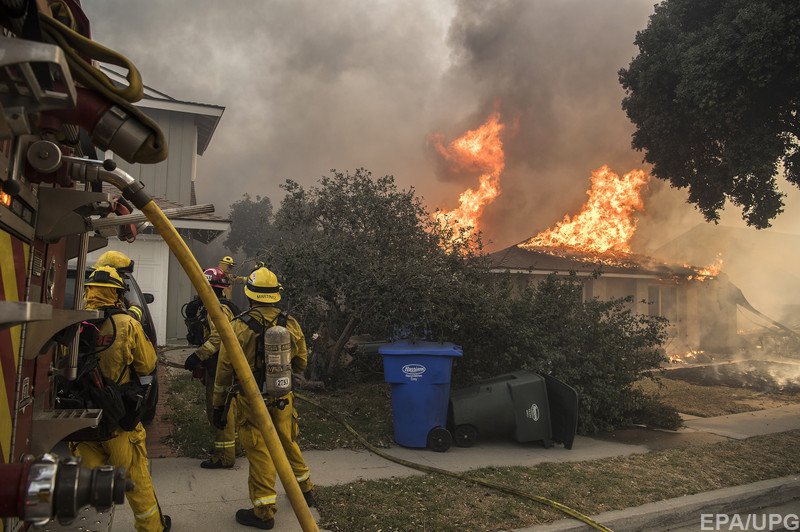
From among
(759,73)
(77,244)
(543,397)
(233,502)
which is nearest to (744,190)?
(759,73)

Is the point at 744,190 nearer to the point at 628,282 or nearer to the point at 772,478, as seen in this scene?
the point at 772,478

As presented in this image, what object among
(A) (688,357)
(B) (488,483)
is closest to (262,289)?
(B) (488,483)

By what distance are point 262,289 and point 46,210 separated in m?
2.59

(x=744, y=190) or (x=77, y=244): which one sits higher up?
(x=744, y=190)

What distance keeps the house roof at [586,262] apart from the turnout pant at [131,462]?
48.3 ft

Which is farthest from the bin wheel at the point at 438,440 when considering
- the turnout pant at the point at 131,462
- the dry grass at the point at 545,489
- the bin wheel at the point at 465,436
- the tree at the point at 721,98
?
the tree at the point at 721,98

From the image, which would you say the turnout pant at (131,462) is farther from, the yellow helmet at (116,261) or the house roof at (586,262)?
the house roof at (586,262)

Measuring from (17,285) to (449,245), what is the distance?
24.4ft

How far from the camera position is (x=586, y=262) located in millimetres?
17859

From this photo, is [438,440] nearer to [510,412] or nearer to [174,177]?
[510,412]

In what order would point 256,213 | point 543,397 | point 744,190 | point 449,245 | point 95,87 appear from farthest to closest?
point 256,213 < point 744,190 < point 449,245 < point 543,397 < point 95,87

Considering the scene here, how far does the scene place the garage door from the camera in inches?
480

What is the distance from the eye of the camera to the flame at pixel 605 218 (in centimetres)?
2136

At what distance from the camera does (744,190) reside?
1101cm
